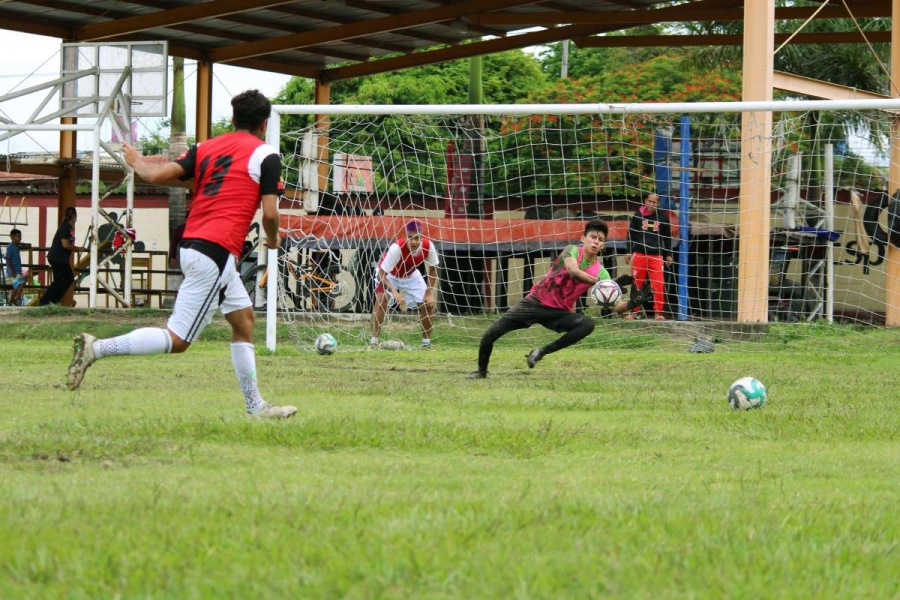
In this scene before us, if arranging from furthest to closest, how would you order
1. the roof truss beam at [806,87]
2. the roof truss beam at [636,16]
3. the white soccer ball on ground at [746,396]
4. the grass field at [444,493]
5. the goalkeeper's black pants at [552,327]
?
the roof truss beam at [636,16] < the roof truss beam at [806,87] < the goalkeeper's black pants at [552,327] < the white soccer ball on ground at [746,396] < the grass field at [444,493]

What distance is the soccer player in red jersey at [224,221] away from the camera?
7535mm

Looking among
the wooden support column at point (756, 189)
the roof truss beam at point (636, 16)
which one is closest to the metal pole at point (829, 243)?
the wooden support column at point (756, 189)

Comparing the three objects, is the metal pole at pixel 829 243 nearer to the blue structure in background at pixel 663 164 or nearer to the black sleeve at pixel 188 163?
the blue structure in background at pixel 663 164

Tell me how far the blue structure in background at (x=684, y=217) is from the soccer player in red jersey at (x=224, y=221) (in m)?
10.5

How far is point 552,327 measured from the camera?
12312mm

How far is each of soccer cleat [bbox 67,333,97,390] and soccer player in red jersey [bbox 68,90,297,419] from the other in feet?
1.49

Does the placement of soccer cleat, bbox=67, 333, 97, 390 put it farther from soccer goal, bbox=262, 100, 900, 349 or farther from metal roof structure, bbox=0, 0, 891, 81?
metal roof structure, bbox=0, 0, 891, 81

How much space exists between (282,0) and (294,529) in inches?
813

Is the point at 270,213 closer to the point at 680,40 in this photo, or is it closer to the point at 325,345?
A: the point at 325,345

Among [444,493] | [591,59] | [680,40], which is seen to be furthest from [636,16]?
[591,59]

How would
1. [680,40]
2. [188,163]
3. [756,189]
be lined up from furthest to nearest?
[680,40]
[756,189]
[188,163]

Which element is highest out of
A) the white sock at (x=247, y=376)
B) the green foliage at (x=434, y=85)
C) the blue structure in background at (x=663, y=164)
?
the green foliage at (x=434, y=85)

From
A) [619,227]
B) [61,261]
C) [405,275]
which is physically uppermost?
[619,227]

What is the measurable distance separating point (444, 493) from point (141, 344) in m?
3.27
